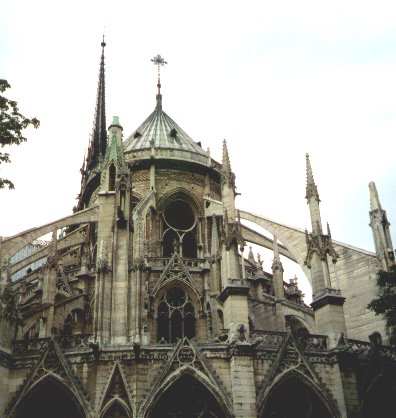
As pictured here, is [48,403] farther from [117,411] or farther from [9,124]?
[9,124]

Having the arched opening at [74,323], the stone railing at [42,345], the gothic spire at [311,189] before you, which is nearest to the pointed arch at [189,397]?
the stone railing at [42,345]

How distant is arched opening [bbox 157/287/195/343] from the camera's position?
2495 cm

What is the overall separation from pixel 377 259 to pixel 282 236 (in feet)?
16.6

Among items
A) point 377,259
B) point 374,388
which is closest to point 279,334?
point 374,388

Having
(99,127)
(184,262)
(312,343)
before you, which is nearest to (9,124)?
(312,343)

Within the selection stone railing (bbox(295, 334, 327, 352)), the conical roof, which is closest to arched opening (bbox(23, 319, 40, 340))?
stone railing (bbox(295, 334, 327, 352))

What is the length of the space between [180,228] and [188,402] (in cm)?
1502

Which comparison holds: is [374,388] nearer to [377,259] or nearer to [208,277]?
[377,259]

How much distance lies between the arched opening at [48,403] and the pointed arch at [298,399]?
570 cm

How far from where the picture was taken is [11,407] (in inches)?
658

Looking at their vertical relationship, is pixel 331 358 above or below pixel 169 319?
below

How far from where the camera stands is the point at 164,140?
34.0m

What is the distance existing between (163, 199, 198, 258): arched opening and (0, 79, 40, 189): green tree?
56.3 ft

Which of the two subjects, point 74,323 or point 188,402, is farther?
point 74,323
